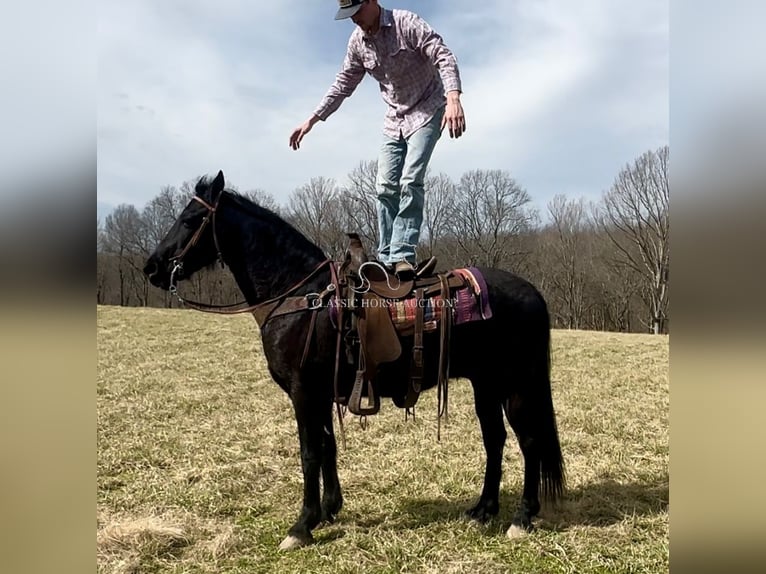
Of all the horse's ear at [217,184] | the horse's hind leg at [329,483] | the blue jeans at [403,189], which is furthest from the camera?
the horse's hind leg at [329,483]

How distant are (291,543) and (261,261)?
6.89 feet

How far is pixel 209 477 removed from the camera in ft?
15.8

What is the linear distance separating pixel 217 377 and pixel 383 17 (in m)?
8.75

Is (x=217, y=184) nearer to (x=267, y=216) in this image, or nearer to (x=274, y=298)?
(x=267, y=216)

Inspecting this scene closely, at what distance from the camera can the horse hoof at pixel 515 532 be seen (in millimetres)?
3639

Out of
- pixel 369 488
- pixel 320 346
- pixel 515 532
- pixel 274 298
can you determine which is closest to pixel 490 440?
pixel 515 532

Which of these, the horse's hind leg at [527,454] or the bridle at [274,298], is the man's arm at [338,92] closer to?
the bridle at [274,298]

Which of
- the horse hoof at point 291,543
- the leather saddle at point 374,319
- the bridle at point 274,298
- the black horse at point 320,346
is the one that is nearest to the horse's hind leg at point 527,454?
the black horse at point 320,346

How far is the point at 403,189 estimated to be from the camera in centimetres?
383

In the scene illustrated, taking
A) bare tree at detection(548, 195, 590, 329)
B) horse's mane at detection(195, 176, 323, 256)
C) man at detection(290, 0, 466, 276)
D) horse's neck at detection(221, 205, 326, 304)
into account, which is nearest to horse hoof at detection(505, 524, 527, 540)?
man at detection(290, 0, 466, 276)

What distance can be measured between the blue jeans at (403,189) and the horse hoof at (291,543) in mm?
2203
